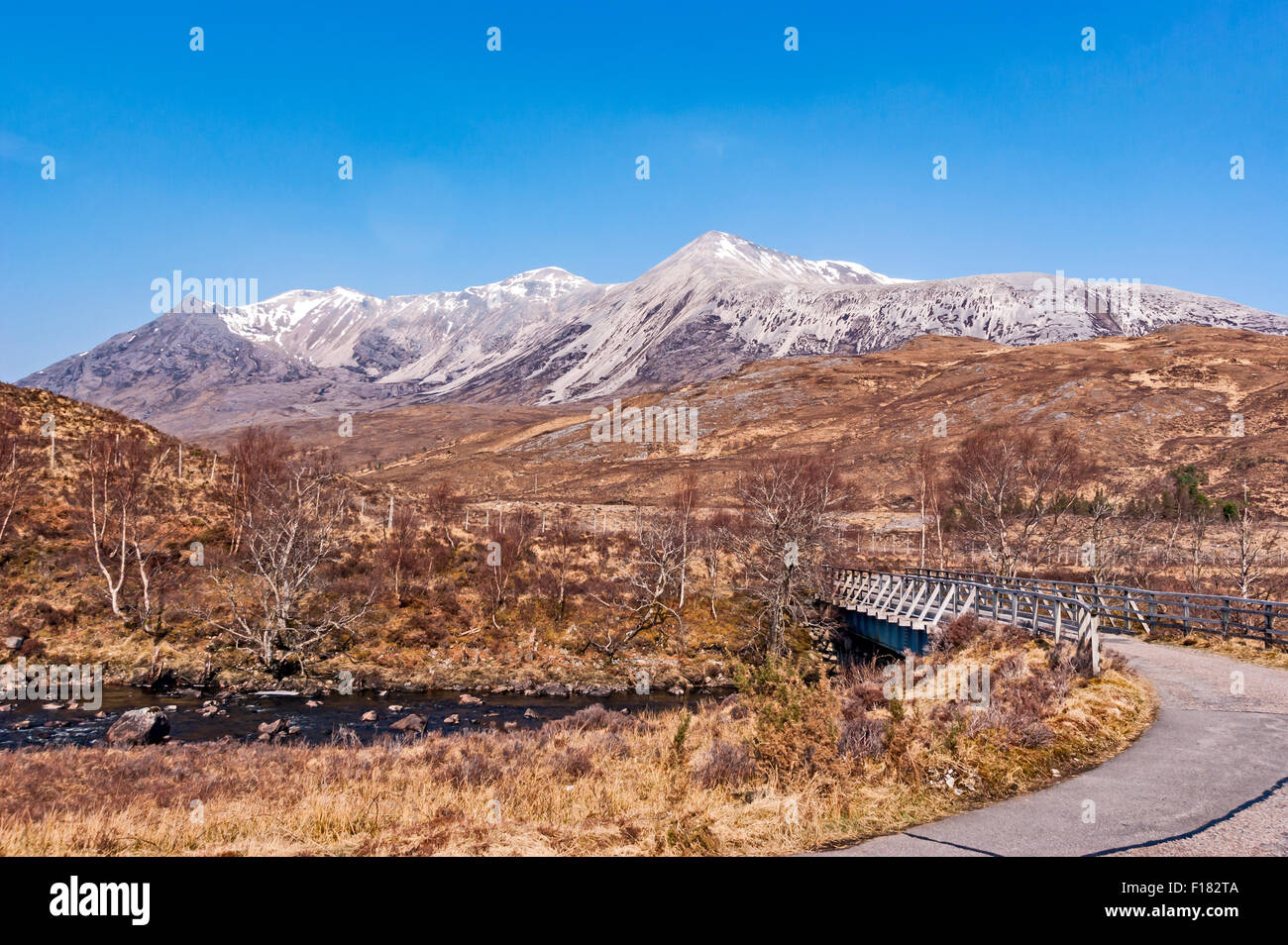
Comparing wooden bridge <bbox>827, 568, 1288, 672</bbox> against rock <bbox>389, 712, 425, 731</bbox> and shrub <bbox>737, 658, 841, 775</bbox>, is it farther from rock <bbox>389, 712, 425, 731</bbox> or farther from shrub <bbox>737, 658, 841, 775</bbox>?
rock <bbox>389, 712, 425, 731</bbox>

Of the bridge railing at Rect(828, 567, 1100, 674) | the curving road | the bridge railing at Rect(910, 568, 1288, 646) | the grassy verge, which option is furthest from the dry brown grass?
the bridge railing at Rect(910, 568, 1288, 646)

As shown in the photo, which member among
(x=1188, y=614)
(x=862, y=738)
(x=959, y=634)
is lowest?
(x=959, y=634)

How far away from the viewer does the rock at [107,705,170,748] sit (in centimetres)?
2014

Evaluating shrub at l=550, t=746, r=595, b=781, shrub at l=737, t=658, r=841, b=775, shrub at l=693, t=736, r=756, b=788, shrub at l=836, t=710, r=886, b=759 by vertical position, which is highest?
shrub at l=737, t=658, r=841, b=775

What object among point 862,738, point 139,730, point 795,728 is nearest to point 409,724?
point 139,730

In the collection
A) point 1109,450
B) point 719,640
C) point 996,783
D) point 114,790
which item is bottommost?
point 719,640

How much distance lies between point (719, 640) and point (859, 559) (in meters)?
22.7

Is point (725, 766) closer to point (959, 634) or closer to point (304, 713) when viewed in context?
point (959, 634)

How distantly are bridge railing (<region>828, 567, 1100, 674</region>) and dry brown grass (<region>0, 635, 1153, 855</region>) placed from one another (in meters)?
2.55

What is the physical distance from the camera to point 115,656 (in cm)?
3083

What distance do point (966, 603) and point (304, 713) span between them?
79.3ft

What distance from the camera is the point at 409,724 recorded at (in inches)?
951
